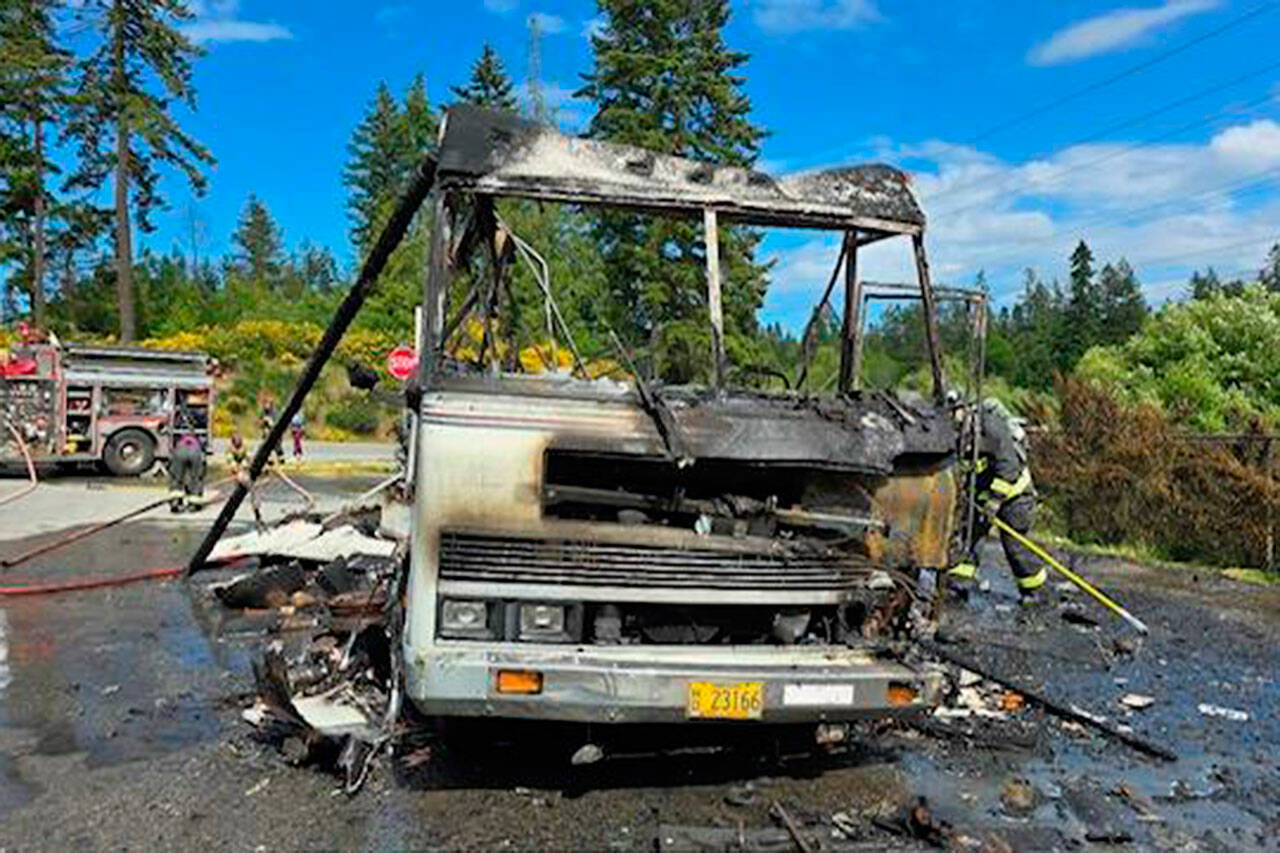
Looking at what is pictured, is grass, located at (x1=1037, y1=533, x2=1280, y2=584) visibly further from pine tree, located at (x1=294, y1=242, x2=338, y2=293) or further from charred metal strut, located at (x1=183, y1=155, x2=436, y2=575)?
pine tree, located at (x1=294, y1=242, x2=338, y2=293)

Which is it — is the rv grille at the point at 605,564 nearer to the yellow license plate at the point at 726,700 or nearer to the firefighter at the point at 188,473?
the yellow license plate at the point at 726,700

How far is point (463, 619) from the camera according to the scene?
4.22 m

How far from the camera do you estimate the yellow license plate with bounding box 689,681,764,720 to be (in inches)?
159

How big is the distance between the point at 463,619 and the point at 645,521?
0.84m

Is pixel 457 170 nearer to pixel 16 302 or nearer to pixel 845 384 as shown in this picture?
pixel 845 384

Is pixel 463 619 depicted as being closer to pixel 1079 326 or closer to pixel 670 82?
pixel 670 82

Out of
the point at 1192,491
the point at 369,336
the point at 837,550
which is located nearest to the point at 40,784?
the point at 837,550

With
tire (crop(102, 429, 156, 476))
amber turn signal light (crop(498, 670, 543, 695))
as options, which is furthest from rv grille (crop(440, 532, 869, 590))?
tire (crop(102, 429, 156, 476))

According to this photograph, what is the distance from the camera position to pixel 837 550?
4.62 meters

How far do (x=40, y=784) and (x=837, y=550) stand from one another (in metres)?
3.65

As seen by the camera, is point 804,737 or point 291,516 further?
point 291,516

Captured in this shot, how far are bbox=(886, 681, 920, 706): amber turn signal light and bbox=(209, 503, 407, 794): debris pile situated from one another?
6.92ft

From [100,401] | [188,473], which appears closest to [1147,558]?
[188,473]

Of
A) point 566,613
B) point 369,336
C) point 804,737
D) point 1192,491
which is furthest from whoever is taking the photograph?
point 369,336
